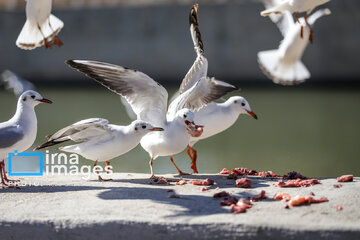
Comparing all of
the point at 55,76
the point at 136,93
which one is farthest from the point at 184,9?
the point at 136,93

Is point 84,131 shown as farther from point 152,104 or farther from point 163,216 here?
point 163,216

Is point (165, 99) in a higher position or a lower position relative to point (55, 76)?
lower

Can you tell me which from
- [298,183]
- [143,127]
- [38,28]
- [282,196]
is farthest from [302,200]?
[38,28]

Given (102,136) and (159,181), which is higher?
(102,136)

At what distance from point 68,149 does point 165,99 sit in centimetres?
86

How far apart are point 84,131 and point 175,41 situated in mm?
11492

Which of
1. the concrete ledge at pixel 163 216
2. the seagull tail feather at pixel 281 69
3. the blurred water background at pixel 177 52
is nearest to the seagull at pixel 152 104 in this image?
the concrete ledge at pixel 163 216

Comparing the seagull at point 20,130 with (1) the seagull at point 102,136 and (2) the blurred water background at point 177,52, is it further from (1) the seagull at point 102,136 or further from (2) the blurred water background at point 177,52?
(2) the blurred water background at point 177,52

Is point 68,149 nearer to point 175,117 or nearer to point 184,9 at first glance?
point 175,117

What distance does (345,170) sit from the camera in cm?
716

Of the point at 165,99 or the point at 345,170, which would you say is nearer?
the point at 165,99

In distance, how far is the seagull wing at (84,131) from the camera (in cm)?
439

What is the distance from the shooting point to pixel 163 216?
136 inches

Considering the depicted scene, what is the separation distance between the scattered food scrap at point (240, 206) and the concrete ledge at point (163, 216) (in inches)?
1.5
